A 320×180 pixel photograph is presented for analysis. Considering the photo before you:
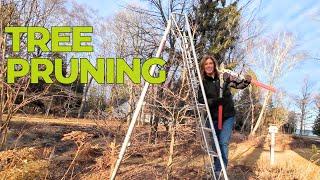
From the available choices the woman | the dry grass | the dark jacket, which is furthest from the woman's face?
the dry grass

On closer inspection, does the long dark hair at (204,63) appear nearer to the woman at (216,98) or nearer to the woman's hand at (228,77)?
the woman at (216,98)

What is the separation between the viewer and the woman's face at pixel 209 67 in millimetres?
5867

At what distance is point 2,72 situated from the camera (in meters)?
6.68

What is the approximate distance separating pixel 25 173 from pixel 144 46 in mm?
14929

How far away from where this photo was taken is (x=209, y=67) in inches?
232

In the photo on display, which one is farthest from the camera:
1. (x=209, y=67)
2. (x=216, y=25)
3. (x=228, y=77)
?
(x=216, y=25)

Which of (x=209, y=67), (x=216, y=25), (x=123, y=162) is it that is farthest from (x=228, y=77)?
(x=216, y=25)

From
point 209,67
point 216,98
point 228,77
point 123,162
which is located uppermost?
point 209,67

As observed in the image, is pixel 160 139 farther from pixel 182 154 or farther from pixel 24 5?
pixel 24 5

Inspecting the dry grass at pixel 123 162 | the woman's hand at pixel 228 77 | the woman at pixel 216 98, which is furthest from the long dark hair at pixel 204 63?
the dry grass at pixel 123 162

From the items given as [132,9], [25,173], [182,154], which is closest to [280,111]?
[132,9]

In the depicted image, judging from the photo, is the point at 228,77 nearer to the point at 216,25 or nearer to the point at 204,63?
the point at 204,63

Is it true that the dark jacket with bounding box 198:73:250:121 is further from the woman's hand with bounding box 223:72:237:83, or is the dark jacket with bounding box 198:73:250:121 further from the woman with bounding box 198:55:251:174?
the woman's hand with bounding box 223:72:237:83

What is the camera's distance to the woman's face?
587 centimetres
